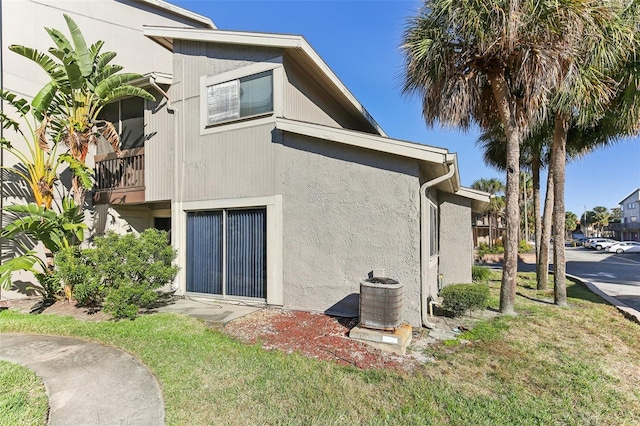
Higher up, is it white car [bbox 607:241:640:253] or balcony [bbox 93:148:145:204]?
balcony [bbox 93:148:145:204]

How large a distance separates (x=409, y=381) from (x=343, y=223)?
11.3ft

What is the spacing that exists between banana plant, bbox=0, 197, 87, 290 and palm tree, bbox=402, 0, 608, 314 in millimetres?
9148

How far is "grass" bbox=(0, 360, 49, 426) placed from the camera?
3.27 metres

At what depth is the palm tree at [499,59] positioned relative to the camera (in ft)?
20.4

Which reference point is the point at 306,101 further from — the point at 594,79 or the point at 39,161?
the point at 39,161

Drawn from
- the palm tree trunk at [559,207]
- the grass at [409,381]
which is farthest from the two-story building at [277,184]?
the grass at [409,381]

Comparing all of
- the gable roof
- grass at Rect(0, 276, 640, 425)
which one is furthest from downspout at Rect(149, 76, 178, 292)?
the gable roof

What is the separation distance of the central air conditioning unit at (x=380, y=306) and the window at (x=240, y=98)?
16.2 ft

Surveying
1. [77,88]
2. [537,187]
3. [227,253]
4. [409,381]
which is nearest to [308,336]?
[409,381]

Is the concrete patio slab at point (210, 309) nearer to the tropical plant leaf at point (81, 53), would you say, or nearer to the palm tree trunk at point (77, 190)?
the palm tree trunk at point (77, 190)

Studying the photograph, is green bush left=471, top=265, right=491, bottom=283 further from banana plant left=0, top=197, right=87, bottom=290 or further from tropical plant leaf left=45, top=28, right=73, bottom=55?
tropical plant leaf left=45, top=28, right=73, bottom=55

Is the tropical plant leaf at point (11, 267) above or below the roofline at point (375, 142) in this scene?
below

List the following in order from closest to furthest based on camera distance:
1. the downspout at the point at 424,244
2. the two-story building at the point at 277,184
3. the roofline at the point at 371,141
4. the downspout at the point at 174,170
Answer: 1. the roofline at the point at 371,141
2. the downspout at the point at 424,244
3. the two-story building at the point at 277,184
4. the downspout at the point at 174,170

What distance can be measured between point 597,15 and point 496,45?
225 centimetres
